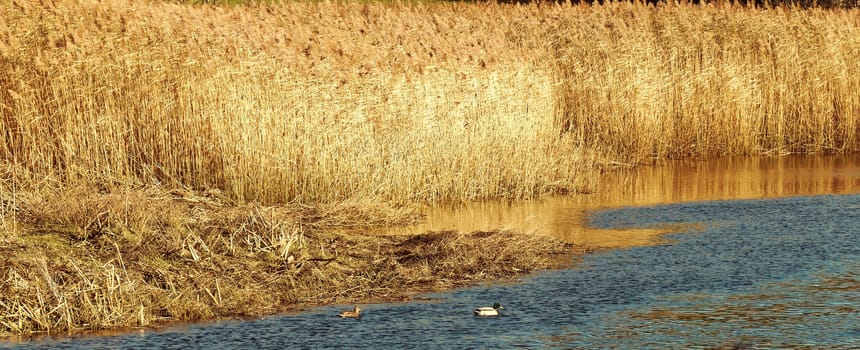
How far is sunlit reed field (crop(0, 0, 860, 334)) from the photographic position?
34.0ft

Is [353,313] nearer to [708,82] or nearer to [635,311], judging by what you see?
[635,311]

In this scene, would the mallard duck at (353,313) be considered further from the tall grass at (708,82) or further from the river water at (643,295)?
the tall grass at (708,82)

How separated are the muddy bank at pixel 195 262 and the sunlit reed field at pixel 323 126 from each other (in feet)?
0.08

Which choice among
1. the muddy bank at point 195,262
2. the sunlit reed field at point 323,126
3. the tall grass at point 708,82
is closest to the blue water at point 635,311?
the muddy bank at point 195,262

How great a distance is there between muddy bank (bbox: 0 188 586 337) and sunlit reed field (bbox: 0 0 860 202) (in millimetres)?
2039

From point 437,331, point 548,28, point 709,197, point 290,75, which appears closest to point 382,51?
point 290,75

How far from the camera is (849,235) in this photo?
42.3 feet

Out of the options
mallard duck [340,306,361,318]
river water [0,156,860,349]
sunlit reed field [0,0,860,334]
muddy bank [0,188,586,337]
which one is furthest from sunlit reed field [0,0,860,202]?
mallard duck [340,306,361,318]

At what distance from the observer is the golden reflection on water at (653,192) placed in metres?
13.7

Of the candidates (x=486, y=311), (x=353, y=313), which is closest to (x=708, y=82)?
(x=486, y=311)

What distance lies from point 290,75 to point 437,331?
694 centimetres

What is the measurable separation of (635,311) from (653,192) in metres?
7.49

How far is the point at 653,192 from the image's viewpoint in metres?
16.9

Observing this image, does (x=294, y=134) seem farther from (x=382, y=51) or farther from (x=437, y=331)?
(x=437, y=331)
